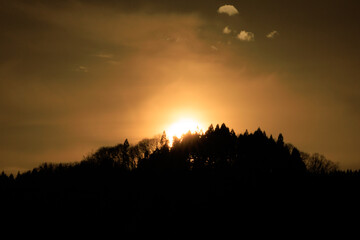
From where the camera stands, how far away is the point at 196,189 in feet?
279

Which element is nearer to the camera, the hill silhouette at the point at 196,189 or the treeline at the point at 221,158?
the hill silhouette at the point at 196,189

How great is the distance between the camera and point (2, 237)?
79938mm

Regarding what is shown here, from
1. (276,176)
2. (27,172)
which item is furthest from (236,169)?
(27,172)

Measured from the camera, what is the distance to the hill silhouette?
73938 mm

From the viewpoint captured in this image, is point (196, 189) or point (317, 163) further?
point (317, 163)

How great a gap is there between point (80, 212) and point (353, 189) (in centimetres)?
6294

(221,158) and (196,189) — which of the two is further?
(221,158)

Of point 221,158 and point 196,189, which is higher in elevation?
point 221,158

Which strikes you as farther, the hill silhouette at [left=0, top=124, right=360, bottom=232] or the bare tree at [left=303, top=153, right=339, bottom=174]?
the bare tree at [left=303, top=153, right=339, bottom=174]

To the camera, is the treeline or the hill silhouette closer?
the hill silhouette

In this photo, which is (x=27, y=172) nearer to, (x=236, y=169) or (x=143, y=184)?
(x=143, y=184)

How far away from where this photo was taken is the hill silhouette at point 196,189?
73.9m

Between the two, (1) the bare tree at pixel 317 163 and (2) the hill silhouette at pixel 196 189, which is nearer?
(2) the hill silhouette at pixel 196 189

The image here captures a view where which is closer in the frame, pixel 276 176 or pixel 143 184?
pixel 276 176
